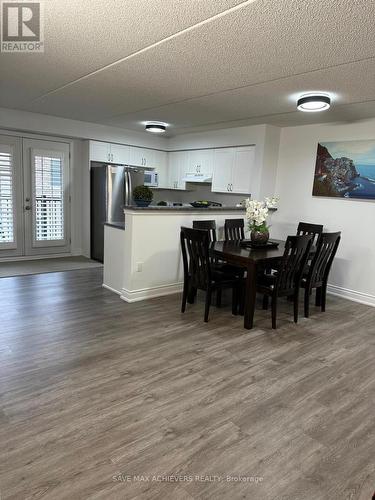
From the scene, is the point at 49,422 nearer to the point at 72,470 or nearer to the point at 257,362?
the point at 72,470

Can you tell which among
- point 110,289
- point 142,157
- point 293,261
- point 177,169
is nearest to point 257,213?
point 293,261

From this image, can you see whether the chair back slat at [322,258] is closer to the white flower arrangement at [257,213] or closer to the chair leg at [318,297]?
the chair leg at [318,297]

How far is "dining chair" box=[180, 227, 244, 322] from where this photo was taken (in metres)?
3.60

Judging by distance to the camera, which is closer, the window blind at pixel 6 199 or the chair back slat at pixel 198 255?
the chair back slat at pixel 198 255

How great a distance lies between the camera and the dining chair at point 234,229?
15.7 ft

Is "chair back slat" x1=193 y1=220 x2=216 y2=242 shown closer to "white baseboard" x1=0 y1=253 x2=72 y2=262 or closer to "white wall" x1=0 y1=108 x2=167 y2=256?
"white wall" x1=0 y1=108 x2=167 y2=256

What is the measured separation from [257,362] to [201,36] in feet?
8.14

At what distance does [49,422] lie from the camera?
200 cm

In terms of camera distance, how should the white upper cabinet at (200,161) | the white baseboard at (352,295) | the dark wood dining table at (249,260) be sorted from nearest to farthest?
the dark wood dining table at (249,260)
the white baseboard at (352,295)
the white upper cabinet at (200,161)

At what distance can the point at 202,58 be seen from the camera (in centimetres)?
269

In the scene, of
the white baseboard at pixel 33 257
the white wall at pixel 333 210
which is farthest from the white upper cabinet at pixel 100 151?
the white wall at pixel 333 210

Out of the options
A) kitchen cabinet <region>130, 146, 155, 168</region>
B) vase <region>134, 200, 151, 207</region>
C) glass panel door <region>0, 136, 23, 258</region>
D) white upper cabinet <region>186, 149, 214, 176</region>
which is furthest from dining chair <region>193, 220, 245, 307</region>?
glass panel door <region>0, 136, 23, 258</region>

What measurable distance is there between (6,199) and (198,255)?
3727 millimetres

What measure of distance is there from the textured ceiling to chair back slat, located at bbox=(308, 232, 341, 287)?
1.48 m
